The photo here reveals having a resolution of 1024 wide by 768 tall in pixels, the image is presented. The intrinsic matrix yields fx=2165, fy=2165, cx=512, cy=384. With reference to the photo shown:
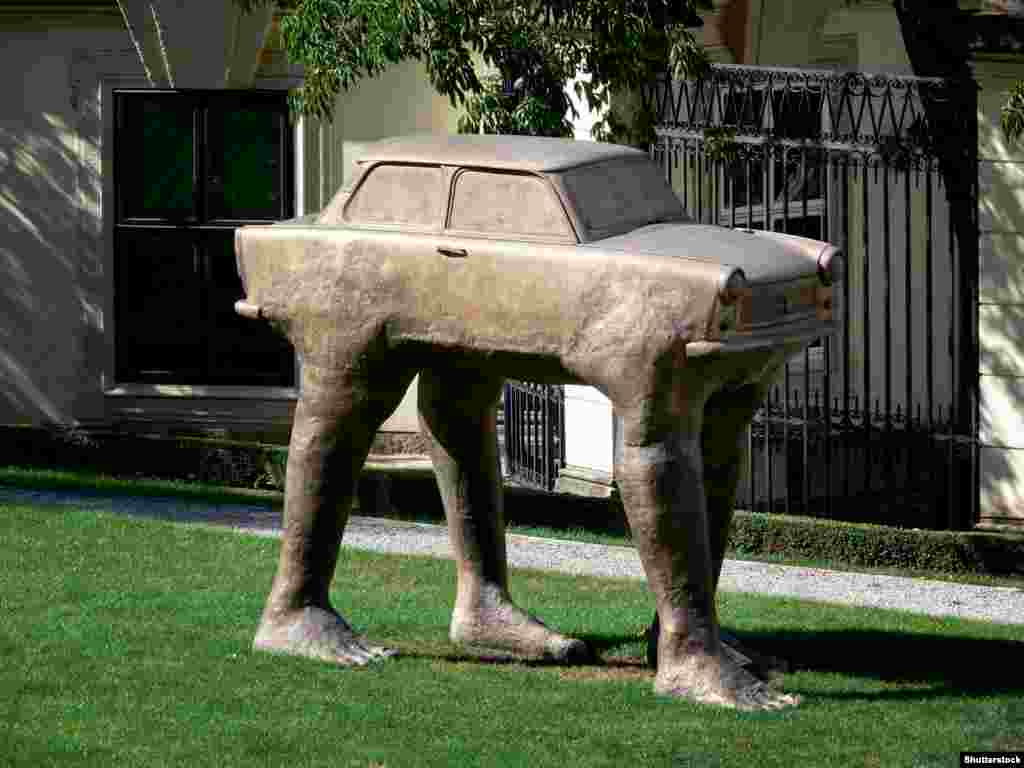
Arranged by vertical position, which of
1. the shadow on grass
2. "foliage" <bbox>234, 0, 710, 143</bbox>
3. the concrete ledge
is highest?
"foliage" <bbox>234, 0, 710, 143</bbox>

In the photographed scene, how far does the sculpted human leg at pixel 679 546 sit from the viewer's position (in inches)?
295

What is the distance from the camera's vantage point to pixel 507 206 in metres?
7.76

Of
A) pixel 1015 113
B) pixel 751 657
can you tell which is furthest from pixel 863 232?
pixel 751 657

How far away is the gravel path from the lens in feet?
34.5

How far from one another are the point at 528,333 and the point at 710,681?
54.2 inches

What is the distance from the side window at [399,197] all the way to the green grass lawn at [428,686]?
1686mm

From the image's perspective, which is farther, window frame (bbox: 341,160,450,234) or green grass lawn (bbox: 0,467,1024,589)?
green grass lawn (bbox: 0,467,1024,589)

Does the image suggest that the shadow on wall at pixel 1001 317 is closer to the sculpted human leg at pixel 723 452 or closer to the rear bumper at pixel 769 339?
the sculpted human leg at pixel 723 452

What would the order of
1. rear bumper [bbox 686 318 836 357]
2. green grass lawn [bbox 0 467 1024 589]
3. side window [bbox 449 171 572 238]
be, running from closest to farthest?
rear bumper [bbox 686 318 836 357] → side window [bbox 449 171 572 238] → green grass lawn [bbox 0 467 1024 589]

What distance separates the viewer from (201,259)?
17.2 metres

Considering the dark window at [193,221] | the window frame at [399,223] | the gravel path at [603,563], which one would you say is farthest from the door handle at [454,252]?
the dark window at [193,221]

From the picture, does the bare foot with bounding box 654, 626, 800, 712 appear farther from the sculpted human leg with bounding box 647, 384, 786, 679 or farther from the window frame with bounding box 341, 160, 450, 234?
the window frame with bounding box 341, 160, 450, 234
